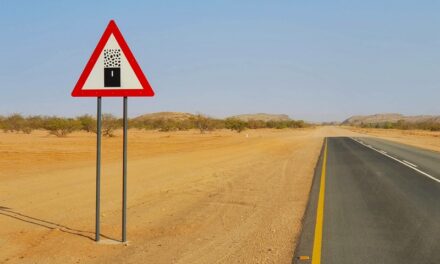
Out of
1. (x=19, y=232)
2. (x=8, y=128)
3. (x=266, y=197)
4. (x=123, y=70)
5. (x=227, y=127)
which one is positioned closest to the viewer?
(x=123, y=70)

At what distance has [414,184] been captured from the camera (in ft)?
48.5

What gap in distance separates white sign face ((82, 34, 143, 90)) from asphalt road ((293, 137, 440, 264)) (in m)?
3.33

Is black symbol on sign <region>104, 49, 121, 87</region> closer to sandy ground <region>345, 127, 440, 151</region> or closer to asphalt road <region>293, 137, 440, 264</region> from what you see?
asphalt road <region>293, 137, 440, 264</region>

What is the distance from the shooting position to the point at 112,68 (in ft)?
22.4

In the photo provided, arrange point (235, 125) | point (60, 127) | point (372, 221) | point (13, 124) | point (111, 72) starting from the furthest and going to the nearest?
point (235, 125) → point (13, 124) → point (60, 127) → point (372, 221) → point (111, 72)

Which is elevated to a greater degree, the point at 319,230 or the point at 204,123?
the point at 204,123

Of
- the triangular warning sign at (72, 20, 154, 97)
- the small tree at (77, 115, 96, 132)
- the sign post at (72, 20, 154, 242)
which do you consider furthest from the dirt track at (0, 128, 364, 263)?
the small tree at (77, 115, 96, 132)

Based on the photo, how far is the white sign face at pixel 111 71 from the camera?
6789mm

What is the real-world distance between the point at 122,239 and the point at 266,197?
551cm

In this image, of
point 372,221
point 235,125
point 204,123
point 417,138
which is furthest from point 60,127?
point 372,221

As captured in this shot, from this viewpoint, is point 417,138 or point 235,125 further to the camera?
point 235,125

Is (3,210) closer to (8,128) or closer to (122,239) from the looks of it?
(122,239)

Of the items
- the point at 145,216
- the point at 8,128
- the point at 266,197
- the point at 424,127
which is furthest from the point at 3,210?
the point at 424,127

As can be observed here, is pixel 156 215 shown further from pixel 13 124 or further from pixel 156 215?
pixel 13 124
